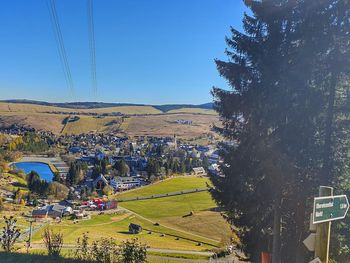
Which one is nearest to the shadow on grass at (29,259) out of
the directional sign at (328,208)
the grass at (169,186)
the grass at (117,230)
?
the directional sign at (328,208)

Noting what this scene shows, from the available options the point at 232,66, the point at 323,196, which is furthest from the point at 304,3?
the point at 323,196

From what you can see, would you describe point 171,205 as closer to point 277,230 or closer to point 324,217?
point 277,230

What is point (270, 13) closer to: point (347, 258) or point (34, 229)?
point (347, 258)

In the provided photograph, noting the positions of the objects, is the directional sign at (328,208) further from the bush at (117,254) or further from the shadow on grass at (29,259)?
the shadow on grass at (29,259)

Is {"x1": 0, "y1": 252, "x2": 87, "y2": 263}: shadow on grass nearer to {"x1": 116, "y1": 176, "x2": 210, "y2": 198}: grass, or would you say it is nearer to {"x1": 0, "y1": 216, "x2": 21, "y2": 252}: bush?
{"x1": 0, "y1": 216, "x2": 21, "y2": 252}: bush

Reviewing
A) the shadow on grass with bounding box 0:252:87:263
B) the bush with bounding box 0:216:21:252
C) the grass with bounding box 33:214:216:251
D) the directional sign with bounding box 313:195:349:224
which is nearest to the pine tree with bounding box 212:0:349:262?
the shadow on grass with bounding box 0:252:87:263

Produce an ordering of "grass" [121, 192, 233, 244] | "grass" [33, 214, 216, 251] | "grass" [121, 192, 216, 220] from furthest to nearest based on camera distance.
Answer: "grass" [121, 192, 216, 220] → "grass" [121, 192, 233, 244] → "grass" [33, 214, 216, 251]
